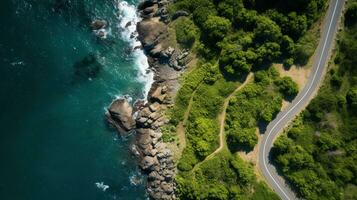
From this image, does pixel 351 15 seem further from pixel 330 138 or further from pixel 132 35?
pixel 132 35

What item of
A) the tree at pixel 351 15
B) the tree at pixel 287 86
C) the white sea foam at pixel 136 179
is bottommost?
the white sea foam at pixel 136 179

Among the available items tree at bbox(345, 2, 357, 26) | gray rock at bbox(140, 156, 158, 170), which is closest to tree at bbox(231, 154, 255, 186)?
gray rock at bbox(140, 156, 158, 170)

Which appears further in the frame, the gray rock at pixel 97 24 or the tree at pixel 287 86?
the gray rock at pixel 97 24

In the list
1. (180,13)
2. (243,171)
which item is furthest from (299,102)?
(180,13)

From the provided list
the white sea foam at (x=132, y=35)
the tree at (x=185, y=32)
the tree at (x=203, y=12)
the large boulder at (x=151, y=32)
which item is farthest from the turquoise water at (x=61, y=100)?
the tree at (x=203, y=12)

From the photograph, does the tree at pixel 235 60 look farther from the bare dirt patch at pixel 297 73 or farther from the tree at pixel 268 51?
the bare dirt patch at pixel 297 73

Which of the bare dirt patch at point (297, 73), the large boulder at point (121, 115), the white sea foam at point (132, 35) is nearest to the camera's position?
the bare dirt patch at point (297, 73)

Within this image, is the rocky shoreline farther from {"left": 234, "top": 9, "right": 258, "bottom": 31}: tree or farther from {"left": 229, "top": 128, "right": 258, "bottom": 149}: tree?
{"left": 229, "top": 128, "right": 258, "bottom": 149}: tree
